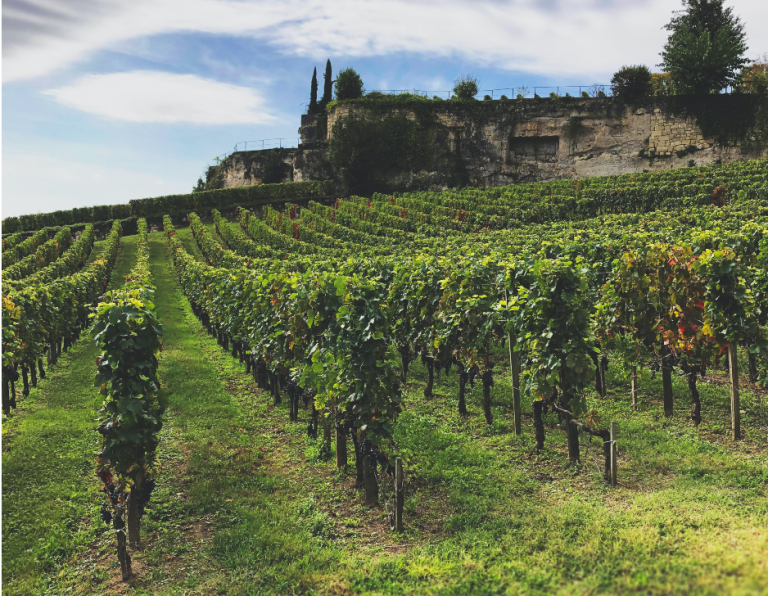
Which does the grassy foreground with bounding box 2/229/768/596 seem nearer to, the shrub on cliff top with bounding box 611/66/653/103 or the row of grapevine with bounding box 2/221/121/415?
the row of grapevine with bounding box 2/221/121/415

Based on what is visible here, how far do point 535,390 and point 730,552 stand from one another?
3.42 meters

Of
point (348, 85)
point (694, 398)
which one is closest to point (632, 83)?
point (348, 85)

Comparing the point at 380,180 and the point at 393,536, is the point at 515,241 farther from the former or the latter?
the point at 380,180

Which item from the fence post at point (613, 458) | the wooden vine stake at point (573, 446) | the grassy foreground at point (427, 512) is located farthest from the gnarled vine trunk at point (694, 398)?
Result: the fence post at point (613, 458)

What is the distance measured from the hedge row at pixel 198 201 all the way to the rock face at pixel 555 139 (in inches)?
137

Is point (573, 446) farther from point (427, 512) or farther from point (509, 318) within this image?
point (427, 512)

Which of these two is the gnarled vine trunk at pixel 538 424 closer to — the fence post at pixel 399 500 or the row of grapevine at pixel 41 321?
the fence post at pixel 399 500

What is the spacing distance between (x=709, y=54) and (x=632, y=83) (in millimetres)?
5569

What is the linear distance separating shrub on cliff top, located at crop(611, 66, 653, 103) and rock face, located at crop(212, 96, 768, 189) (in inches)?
34.7

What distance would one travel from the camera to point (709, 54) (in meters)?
43.2

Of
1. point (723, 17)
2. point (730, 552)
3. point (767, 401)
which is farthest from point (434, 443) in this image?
point (723, 17)

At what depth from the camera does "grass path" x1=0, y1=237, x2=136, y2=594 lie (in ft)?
20.1

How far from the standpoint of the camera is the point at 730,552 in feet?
15.5

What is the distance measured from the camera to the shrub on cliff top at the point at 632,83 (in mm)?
46250
